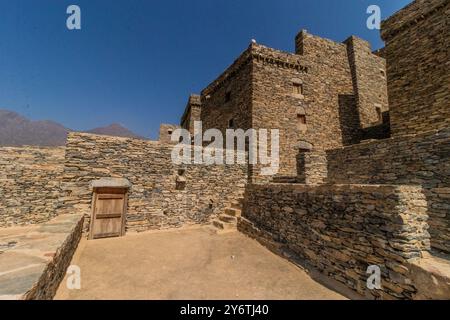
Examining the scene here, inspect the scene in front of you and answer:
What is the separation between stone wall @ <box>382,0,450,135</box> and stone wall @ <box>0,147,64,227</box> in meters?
18.5

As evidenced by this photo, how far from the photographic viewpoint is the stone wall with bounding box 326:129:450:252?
220 inches

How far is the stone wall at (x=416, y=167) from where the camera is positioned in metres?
5.59

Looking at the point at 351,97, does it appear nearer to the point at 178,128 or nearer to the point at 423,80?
the point at 423,80

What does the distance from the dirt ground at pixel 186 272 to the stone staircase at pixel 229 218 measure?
1400 mm

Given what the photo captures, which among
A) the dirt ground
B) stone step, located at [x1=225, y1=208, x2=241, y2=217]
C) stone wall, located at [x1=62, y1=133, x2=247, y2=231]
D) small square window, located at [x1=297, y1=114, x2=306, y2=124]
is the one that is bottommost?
the dirt ground

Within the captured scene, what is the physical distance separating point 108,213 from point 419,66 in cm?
1449

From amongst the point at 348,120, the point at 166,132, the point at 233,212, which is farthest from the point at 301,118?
the point at 166,132

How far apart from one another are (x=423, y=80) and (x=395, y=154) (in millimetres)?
4828

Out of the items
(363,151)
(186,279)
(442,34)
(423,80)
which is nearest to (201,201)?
(186,279)

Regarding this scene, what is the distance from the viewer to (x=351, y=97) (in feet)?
48.7

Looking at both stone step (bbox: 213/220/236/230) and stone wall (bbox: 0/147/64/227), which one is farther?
stone wall (bbox: 0/147/64/227)

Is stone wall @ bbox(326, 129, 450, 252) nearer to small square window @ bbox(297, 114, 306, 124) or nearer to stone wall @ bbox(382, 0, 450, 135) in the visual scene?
stone wall @ bbox(382, 0, 450, 135)

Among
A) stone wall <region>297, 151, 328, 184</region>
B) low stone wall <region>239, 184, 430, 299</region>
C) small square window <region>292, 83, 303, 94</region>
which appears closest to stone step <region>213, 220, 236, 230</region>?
low stone wall <region>239, 184, 430, 299</region>

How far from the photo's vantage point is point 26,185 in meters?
12.4
